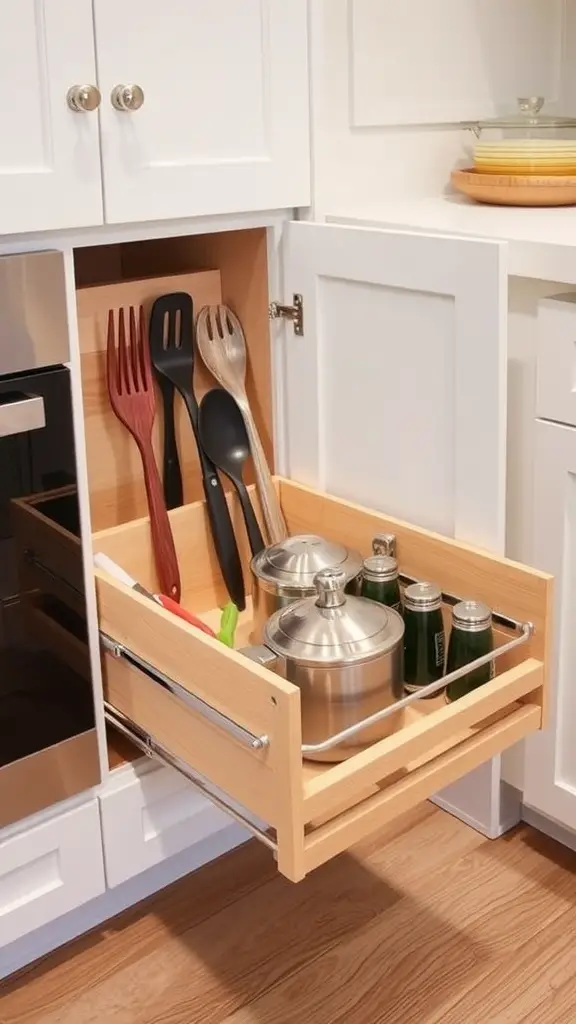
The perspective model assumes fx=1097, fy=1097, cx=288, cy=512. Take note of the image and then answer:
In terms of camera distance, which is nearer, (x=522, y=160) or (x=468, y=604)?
(x=468, y=604)

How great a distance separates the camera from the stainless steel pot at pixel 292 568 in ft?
4.41

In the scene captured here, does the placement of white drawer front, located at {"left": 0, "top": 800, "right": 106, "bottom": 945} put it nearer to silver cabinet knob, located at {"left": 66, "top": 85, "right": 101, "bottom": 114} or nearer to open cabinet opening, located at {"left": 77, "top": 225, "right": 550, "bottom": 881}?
open cabinet opening, located at {"left": 77, "top": 225, "right": 550, "bottom": 881}

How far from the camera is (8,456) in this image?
1150mm

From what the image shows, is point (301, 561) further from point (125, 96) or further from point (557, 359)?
point (125, 96)

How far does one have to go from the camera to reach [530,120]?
65.7 inches

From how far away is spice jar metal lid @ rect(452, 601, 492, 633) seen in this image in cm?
122

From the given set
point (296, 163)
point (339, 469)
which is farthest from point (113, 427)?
point (296, 163)

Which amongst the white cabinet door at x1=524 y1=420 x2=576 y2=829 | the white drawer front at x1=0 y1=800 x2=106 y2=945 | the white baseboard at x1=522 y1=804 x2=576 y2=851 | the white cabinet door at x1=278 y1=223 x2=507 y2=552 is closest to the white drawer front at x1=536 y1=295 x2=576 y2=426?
the white cabinet door at x1=524 y1=420 x2=576 y2=829

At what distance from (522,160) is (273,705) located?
0.97 metres

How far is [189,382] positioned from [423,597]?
1.62ft

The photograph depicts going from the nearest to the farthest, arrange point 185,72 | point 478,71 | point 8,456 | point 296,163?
1. point 8,456
2. point 185,72
3. point 296,163
4. point 478,71

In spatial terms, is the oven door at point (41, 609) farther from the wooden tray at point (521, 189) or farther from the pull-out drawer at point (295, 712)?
the wooden tray at point (521, 189)

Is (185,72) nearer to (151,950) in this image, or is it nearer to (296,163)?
(296,163)

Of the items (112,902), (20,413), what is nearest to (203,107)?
(20,413)
